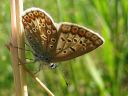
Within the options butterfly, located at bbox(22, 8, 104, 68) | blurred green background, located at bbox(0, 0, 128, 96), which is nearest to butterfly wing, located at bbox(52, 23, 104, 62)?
butterfly, located at bbox(22, 8, 104, 68)

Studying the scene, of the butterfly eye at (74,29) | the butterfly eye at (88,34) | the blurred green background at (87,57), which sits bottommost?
the blurred green background at (87,57)

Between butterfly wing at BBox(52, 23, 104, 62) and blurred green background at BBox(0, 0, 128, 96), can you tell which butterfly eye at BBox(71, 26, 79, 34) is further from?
blurred green background at BBox(0, 0, 128, 96)

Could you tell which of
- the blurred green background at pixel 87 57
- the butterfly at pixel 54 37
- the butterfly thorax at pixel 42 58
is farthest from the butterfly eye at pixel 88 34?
the blurred green background at pixel 87 57

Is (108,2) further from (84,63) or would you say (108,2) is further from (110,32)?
(84,63)

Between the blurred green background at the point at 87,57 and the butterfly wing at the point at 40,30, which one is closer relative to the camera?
the butterfly wing at the point at 40,30

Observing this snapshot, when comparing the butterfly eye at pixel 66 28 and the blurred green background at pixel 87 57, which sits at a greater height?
the butterfly eye at pixel 66 28

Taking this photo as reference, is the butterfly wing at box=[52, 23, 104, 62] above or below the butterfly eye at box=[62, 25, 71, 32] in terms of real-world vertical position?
below

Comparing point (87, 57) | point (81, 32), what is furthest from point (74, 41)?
point (87, 57)

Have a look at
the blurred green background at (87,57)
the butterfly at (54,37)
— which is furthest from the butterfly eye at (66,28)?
the blurred green background at (87,57)

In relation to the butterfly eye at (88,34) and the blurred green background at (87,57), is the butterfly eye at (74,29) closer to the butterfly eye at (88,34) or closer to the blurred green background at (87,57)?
the butterfly eye at (88,34)
